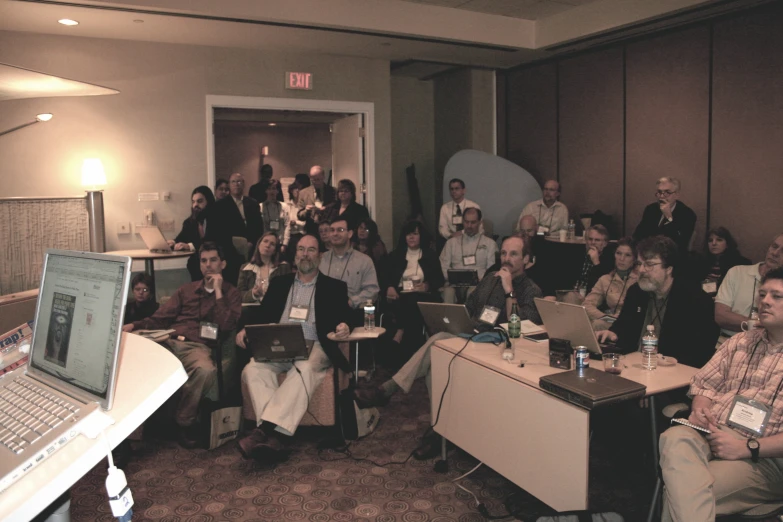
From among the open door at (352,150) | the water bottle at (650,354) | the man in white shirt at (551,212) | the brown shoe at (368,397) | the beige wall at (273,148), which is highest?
the beige wall at (273,148)

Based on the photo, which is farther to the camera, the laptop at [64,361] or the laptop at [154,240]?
the laptop at [154,240]

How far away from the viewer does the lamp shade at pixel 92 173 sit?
18.9ft

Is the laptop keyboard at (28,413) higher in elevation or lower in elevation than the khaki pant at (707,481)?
higher

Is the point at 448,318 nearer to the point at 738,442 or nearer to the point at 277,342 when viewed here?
the point at 277,342

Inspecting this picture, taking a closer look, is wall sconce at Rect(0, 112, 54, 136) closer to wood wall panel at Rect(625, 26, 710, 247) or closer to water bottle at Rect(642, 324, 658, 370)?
water bottle at Rect(642, 324, 658, 370)

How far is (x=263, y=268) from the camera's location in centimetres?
525

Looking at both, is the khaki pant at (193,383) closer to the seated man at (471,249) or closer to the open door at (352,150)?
the seated man at (471,249)

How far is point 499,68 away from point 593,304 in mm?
4551

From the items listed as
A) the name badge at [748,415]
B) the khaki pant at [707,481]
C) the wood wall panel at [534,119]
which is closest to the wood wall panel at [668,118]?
the wood wall panel at [534,119]

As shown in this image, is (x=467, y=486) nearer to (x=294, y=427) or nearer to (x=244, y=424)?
(x=294, y=427)

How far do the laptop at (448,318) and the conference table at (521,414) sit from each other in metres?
0.16

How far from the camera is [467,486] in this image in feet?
10.9

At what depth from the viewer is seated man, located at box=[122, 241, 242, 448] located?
4.01 metres

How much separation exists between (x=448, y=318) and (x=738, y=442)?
71.7 inches
